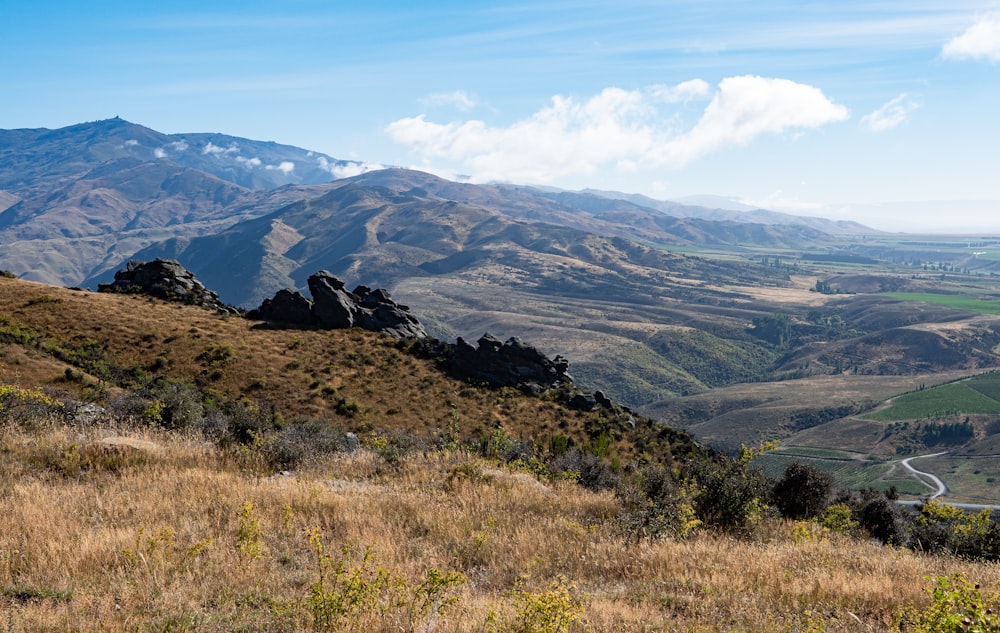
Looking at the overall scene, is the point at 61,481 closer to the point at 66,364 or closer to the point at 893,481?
the point at 66,364

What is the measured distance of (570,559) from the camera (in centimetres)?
854

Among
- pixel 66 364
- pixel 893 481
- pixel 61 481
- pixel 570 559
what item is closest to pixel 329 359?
pixel 66 364

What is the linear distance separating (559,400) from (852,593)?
49210mm

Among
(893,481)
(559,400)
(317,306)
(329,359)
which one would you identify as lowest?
(893,481)

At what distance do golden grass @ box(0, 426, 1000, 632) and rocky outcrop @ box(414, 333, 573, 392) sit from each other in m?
45.1

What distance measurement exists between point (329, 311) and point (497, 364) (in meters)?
18.8

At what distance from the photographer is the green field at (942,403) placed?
576 feet

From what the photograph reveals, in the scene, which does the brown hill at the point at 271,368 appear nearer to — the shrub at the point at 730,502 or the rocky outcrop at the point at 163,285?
the rocky outcrop at the point at 163,285

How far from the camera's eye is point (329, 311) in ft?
198

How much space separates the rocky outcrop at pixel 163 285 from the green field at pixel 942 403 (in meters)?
187

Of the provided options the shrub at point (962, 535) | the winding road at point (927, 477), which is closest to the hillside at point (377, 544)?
the shrub at point (962, 535)

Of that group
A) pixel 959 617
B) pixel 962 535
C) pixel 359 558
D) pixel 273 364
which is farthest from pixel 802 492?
pixel 273 364

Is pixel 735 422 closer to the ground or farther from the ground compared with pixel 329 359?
closer to the ground

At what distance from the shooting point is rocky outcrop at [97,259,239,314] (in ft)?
193
